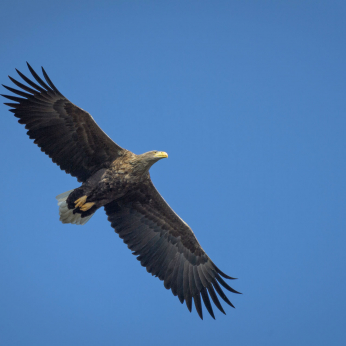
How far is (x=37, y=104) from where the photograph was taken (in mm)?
8414

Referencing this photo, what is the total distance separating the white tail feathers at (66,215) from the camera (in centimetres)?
894

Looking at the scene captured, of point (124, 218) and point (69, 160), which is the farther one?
point (124, 218)

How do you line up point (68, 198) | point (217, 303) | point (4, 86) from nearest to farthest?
point (4, 86), point (68, 198), point (217, 303)

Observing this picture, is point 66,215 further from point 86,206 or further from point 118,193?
point 118,193

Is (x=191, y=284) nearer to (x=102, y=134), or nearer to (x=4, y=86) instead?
(x=102, y=134)

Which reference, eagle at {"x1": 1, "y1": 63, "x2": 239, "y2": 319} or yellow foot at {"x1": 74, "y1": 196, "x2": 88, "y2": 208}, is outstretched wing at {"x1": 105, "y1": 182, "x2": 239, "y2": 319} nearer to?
eagle at {"x1": 1, "y1": 63, "x2": 239, "y2": 319}

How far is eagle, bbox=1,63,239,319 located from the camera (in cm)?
840

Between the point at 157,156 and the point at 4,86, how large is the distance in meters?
2.71

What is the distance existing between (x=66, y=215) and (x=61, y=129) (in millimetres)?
1602

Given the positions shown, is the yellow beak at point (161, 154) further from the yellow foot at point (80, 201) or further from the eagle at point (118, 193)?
the yellow foot at point (80, 201)

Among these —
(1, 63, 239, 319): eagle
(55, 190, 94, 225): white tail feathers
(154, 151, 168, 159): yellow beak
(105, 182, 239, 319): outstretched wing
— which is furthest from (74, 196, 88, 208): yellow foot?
(154, 151, 168, 159): yellow beak

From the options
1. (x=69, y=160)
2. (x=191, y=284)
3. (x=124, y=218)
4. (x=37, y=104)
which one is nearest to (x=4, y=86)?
(x=37, y=104)

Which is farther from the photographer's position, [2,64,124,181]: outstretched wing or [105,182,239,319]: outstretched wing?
[105,182,239,319]: outstretched wing

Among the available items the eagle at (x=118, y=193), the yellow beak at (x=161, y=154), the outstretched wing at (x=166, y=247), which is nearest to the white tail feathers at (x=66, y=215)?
the eagle at (x=118, y=193)
